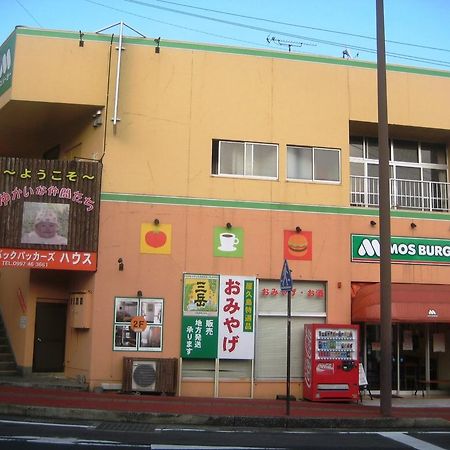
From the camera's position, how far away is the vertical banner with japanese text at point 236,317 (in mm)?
17234

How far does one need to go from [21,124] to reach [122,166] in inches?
171

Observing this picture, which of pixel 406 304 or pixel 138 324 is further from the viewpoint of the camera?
pixel 406 304

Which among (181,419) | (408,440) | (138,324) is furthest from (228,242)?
(408,440)

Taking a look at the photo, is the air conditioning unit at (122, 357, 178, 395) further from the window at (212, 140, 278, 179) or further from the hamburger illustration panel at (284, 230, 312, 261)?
A: the window at (212, 140, 278, 179)

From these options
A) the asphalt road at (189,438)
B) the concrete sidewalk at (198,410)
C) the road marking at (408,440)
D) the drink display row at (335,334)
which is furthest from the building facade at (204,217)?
the road marking at (408,440)

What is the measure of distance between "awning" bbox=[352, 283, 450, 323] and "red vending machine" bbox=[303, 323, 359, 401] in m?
0.70

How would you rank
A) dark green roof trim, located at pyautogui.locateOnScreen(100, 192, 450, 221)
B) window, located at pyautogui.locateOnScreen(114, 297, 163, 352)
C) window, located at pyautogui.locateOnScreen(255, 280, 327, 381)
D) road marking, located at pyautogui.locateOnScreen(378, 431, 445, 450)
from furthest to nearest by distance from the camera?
window, located at pyautogui.locateOnScreen(255, 280, 327, 381), dark green roof trim, located at pyautogui.locateOnScreen(100, 192, 450, 221), window, located at pyautogui.locateOnScreen(114, 297, 163, 352), road marking, located at pyautogui.locateOnScreen(378, 431, 445, 450)

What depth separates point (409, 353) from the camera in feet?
62.6

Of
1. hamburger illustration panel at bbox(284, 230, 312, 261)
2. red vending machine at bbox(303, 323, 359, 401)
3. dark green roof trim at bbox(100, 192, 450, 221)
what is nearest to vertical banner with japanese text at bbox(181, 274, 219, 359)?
dark green roof trim at bbox(100, 192, 450, 221)

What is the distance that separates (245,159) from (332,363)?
599cm

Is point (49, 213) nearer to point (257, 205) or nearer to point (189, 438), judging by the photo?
point (257, 205)

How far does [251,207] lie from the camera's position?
1789 cm

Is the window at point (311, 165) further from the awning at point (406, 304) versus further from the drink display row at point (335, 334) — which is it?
the drink display row at point (335, 334)

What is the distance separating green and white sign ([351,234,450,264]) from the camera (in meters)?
18.4
